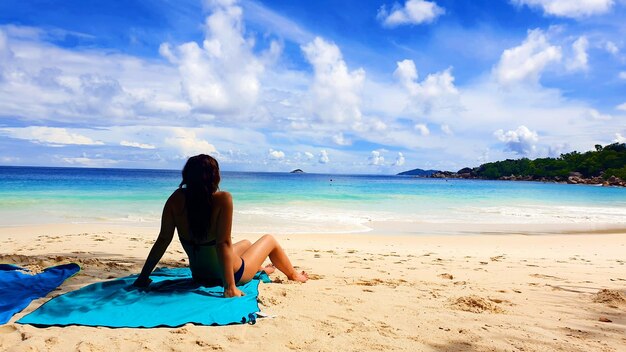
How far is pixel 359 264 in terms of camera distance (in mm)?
7371

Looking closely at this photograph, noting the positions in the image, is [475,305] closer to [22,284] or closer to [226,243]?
[226,243]

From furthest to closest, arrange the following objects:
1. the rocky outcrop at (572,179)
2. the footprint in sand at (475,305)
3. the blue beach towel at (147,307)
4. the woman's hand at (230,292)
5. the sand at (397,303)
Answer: the rocky outcrop at (572,179), the footprint in sand at (475,305), the woman's hand at (230,292), the blue beach towel at (147,307), the sand at (397,303)

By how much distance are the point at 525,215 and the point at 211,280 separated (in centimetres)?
1828

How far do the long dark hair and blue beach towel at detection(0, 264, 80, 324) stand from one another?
1735 mm

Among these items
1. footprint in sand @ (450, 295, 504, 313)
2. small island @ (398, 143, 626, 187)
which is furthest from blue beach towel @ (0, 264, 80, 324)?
small island @ (398, 143, 626, 187)

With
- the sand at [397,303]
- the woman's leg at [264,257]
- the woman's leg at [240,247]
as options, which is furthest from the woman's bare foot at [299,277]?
the woman's leg at [240,247]

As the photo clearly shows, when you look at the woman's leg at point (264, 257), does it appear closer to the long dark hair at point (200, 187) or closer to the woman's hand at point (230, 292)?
the woman's hand at point (230, 292)

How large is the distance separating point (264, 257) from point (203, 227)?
1178 millimetres

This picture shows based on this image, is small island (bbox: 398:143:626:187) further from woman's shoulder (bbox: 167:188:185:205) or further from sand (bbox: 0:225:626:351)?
woman's shoulder (bbox: 167:188:185:205)

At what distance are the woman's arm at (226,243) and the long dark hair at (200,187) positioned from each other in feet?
0.41

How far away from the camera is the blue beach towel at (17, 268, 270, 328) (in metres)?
3.73

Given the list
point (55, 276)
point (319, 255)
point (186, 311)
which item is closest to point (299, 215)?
point (319, 255)

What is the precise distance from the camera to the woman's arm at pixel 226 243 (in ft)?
13.5

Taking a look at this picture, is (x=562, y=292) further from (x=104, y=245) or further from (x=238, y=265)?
(x=104, y=245)
